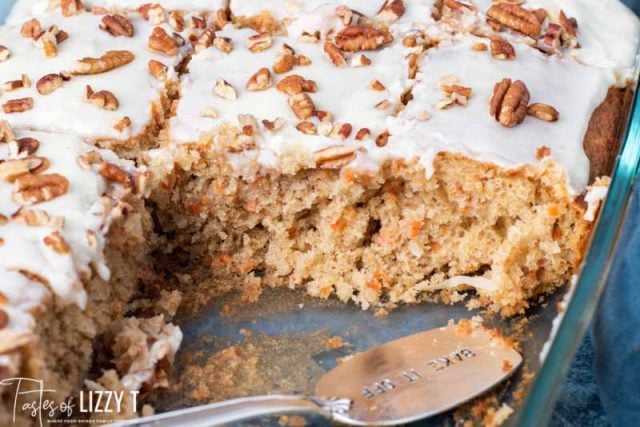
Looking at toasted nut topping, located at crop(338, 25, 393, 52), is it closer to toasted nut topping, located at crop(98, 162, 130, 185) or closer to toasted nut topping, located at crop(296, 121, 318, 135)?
toasted nut topping, located at crop(296, 121, 318, 135)

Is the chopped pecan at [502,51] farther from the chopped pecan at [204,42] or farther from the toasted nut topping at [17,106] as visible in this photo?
the toasted nut topping at [17,106]

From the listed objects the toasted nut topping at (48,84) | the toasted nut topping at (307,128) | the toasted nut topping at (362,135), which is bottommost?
the toasted nut topping at (48,84)

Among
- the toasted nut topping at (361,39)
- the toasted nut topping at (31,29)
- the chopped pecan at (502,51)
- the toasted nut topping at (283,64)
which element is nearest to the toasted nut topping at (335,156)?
the toasted nut topping at (283,64)

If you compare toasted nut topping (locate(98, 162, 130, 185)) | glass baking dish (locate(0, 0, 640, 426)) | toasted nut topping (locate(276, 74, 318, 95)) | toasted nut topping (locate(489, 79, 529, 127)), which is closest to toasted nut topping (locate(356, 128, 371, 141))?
toasted nut topping (locate(276, 74, 318, 95))

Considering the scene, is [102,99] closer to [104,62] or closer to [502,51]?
[104,62]

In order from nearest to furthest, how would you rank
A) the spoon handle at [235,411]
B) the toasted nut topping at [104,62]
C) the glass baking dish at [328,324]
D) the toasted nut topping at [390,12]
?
1. the spoon handle at [235,411]
2. the glass baking dish at [328,324]
3. the toasted nut topping at [104,62]
4. the toasted nut topping at [390,12]

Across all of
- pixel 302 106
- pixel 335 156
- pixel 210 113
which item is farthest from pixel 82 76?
pixel 335 156

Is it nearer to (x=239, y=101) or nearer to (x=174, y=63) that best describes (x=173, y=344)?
(x=239, y=101)

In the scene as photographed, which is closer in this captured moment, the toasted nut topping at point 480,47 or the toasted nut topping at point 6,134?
the toasted nut topping at point 6,134
